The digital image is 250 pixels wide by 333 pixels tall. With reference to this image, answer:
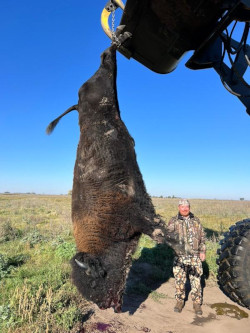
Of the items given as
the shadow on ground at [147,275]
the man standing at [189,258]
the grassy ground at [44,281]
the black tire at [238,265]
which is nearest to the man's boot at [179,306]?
the man standing at [189,258]

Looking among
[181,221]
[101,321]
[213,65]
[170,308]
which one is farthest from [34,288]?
[213,65]

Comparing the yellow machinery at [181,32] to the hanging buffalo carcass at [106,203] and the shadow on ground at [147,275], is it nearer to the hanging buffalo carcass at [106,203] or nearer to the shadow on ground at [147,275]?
the hanging buffalo carcass at [106,203]

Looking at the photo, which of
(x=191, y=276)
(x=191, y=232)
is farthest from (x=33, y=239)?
(x=191, y=232)

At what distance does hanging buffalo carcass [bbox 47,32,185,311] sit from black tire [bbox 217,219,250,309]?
8.42 ft

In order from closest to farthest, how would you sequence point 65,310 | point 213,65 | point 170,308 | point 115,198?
point 115,198
point 213,65
point 65,310
point 170,308

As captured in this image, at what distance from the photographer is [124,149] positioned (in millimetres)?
3217

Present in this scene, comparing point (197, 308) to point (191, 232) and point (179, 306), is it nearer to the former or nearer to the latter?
point (179, 306)

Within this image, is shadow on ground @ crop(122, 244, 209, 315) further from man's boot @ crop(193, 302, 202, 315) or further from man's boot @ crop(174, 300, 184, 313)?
man's boot @ crop(193, 302, 202, 315)

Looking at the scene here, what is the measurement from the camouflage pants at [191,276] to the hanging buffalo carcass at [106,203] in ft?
9.13

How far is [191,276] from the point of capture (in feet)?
19.0

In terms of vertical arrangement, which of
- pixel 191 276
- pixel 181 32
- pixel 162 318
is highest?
pixel 181 32

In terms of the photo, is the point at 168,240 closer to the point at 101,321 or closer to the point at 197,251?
the point at 101,321

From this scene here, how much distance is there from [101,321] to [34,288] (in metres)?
1.53

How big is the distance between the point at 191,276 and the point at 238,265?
1221 mm
